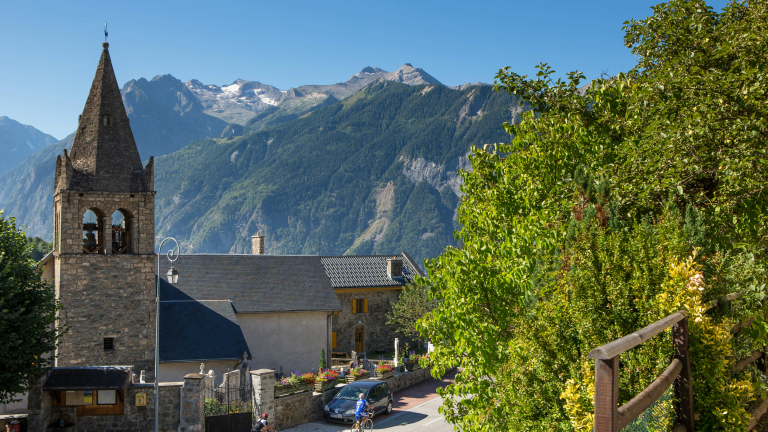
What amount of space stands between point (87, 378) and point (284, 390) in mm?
7166

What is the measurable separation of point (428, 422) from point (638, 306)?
20.0 m

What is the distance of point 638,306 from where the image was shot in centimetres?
479

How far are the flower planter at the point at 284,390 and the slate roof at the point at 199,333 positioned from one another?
7.85m

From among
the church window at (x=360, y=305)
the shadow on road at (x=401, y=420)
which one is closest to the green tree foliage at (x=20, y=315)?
the shadow on road at (x=401, y=420)

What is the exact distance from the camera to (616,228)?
20.7 feet

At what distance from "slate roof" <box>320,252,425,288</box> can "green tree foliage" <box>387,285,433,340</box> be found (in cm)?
292

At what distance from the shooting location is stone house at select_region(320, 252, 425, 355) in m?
44.4

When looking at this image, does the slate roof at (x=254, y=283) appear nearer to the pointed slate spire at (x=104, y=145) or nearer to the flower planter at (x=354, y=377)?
the flower planter at (x=354, y=377)

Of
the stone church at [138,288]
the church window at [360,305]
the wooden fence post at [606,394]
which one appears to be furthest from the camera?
the church window at [360,305]

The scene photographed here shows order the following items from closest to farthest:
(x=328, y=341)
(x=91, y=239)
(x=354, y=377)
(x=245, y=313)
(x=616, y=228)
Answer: (x=616, y=228) < (x=91, y=239) < (x=354, y=377) < (x=245, y=313) < (x=328, y=341)

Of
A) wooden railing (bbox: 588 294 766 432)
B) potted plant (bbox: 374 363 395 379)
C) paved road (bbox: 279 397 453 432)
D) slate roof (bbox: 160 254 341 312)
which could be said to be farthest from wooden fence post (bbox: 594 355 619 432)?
slate roof (bbox: 160 254 341 312)

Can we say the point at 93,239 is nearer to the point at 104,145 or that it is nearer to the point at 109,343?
the point at 104,145

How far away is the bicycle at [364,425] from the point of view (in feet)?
67.8

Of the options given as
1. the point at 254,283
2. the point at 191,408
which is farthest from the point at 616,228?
the point at 254,283
